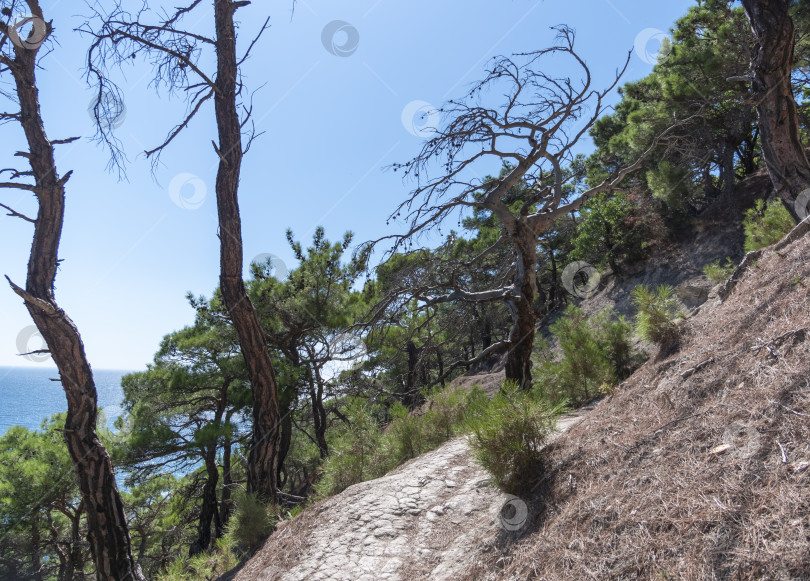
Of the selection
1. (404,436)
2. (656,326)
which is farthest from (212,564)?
(656,326)

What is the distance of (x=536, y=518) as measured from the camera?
2.49 m

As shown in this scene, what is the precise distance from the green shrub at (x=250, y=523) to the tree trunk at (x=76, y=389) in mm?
956

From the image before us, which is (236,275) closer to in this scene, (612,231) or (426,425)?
→ (426,425)

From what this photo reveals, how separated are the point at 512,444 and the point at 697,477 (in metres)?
1.20

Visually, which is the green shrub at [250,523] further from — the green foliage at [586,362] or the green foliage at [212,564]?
the green foliage at [586,362]

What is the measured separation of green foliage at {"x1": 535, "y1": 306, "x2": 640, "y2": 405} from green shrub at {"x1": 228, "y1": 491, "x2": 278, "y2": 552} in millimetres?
3435

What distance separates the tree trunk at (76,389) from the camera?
4281mm

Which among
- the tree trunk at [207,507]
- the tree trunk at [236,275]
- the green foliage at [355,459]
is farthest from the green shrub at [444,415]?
the tree trunk at [207,507]

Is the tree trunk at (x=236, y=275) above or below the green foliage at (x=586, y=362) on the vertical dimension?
above

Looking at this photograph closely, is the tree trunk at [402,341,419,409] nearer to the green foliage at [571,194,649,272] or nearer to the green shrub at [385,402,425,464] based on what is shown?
the green shrub at [385,402,425,464]

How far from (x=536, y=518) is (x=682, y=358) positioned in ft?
5.84

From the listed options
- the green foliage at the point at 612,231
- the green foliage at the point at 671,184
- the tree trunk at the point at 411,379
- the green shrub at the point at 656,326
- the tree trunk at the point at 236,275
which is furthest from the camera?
the green foliage at the point at 612,231

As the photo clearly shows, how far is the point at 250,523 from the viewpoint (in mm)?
4645

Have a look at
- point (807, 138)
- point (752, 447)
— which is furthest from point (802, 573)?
point (807, 138)
